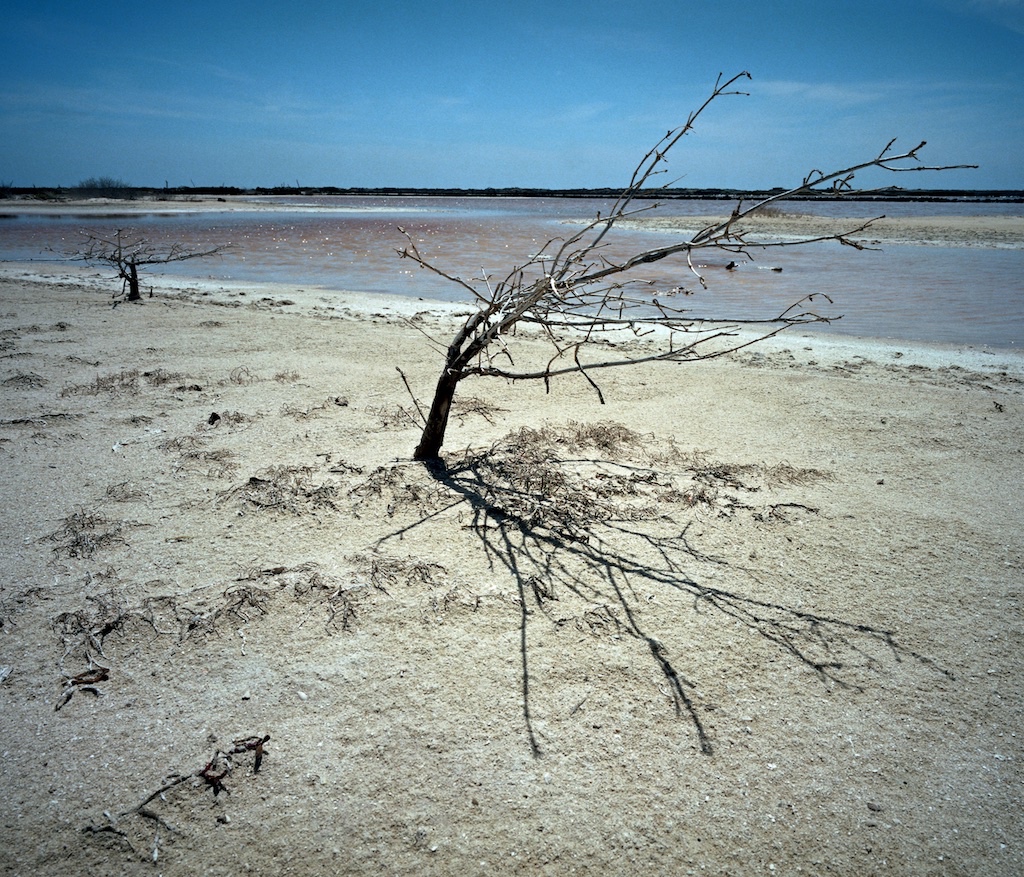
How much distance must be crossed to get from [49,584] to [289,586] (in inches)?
38.5

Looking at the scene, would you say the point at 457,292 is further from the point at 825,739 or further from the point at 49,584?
the point at 825,739

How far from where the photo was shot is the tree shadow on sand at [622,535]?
242 centimetres

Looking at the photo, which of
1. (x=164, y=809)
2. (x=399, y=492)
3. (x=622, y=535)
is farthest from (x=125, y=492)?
(x=622, y=535)

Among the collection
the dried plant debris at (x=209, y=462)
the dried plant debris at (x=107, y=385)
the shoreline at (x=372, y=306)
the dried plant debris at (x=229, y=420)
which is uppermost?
the shoreline at (x=372, y=306)

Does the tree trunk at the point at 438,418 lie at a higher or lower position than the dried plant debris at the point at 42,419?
higher

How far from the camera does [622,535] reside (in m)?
3.10

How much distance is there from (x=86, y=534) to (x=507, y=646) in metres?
2.06

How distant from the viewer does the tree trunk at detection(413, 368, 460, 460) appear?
353cm

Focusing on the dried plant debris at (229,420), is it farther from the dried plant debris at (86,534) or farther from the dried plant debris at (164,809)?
the dried plant debris at (164,809)

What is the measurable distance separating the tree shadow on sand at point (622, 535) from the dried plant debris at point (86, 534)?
1.28 meters

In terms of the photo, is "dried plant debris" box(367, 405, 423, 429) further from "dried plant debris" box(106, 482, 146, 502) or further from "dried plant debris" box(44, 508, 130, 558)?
"dried plant debris" box(44, 508, 130, 558)

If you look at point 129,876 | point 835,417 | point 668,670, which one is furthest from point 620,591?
point 835,417

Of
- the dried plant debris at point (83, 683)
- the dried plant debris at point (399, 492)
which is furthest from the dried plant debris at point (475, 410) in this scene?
the dried plant debris at point (83, 683)

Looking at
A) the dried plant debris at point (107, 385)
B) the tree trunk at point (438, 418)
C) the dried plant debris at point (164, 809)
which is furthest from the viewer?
the dried plant debris at point (107, 385)
